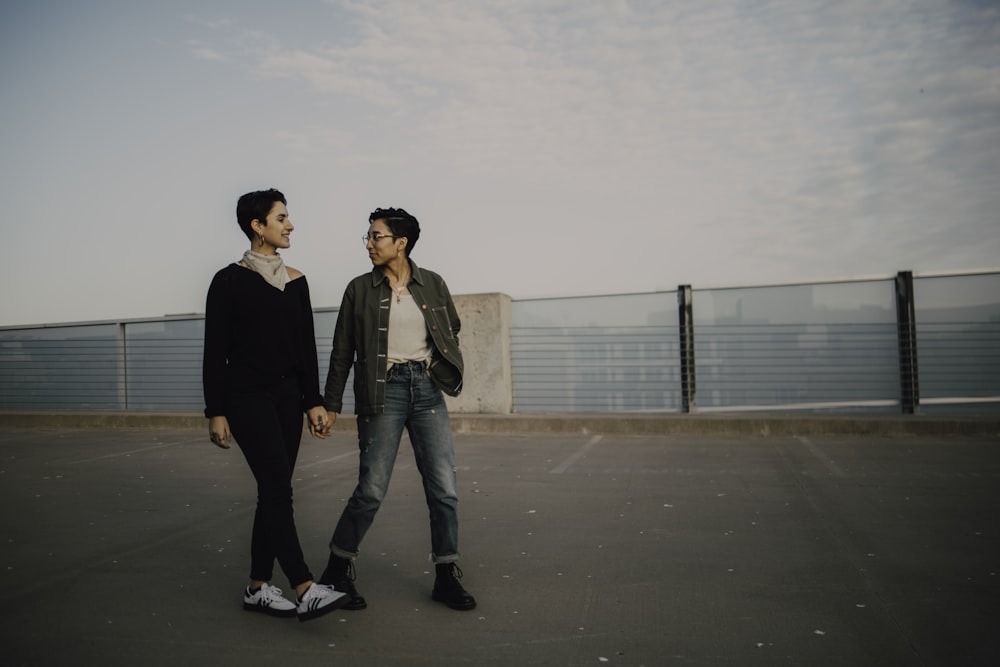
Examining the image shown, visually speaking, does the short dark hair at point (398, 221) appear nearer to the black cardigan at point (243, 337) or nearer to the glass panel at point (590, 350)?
the black cardigan at point (243, 337)

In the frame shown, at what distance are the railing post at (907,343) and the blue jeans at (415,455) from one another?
826 cm

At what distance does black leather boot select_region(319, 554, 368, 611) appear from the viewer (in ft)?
12.3

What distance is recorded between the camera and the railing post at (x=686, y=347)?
1072cm

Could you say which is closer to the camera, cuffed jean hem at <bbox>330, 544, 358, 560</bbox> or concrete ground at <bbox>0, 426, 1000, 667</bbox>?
concrete ground at <bbox>0, 426, 1000, 667</bbox>

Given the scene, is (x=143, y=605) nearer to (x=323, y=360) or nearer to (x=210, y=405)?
(x=210, y=405)

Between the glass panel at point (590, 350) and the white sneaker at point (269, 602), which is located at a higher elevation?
the glass panel at point (590, 350)

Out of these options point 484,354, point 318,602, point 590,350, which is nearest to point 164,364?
point 484,354

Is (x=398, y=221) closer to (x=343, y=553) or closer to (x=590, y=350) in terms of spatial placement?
(x=343, y=553)

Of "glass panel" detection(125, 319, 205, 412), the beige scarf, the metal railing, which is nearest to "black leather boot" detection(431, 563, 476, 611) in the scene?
the beige scarf

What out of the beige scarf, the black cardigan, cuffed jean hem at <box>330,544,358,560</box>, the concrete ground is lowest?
the concrete ground

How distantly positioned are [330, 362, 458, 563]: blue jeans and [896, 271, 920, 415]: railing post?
27.1 ft

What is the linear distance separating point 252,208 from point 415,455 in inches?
52.1

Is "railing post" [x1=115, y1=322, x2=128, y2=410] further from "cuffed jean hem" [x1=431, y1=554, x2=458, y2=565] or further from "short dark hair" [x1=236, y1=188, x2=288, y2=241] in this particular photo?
"cuffed jean hem" [x1=431, y1=554, x2=458, y2=565]

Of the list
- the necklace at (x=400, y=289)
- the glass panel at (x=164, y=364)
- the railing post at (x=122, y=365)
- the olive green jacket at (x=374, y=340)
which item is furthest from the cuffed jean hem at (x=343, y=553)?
the railing post at (x=122, y=365)
